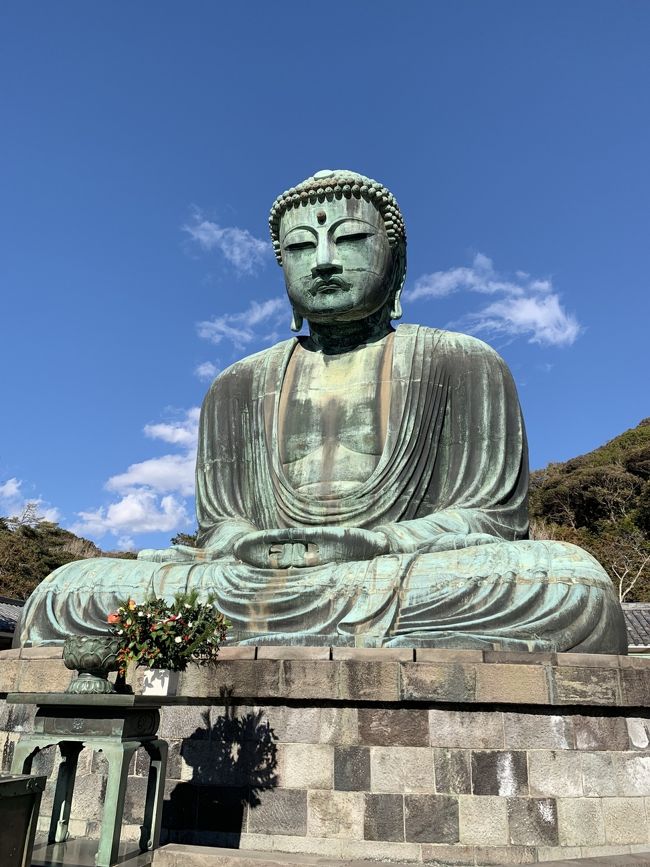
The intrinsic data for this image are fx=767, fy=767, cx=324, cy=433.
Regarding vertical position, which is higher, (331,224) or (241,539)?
(331,224)

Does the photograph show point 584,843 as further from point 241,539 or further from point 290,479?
point 290,479

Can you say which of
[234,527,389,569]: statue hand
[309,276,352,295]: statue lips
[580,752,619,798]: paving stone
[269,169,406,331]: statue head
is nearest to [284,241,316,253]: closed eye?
[269,169,406,331]: statue head

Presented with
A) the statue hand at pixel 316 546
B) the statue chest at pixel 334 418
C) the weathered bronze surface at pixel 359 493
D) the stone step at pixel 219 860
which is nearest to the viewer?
the stone step at pixel 219 860

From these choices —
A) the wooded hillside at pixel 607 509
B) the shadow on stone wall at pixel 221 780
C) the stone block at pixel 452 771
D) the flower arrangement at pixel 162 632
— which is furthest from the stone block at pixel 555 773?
the wooded hillside at pixel 607 509

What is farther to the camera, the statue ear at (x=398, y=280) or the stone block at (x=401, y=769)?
the statue ear at (x=398, y=280)

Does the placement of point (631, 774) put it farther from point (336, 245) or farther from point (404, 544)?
point (336, 245)

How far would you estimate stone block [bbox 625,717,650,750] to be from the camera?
487 centimetres

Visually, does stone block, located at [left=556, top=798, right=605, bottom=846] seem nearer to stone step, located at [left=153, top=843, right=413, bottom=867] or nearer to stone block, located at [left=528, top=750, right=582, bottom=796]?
stone block, located at [left=528, top=750, right=582, bottom=796]

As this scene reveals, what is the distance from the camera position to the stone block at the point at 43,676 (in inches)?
213

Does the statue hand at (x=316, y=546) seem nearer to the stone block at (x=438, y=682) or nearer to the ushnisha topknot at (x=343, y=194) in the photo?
the stone block at (x=438, y=682)

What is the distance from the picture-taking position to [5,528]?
29.3 metres

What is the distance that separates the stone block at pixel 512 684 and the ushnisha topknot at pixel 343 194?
202 inches

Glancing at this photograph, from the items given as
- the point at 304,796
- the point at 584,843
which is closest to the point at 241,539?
the point at 304,796

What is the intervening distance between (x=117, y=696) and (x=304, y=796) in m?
1.56
